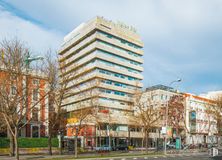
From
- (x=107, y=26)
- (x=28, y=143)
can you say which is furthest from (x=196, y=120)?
(x=28, y=143)

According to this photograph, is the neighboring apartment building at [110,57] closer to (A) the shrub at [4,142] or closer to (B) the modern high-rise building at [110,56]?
(B) the modern high-rise building at [110,56]

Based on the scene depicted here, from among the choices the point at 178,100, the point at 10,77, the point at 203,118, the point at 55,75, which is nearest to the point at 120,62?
the point at 178,100

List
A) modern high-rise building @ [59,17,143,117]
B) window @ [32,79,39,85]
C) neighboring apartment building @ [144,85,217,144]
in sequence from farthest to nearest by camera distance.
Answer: neighboring apartment building @ [144,85,217,144] → modern high-rise building @ [59,17,143,117] → window @ [32,79,39,85]

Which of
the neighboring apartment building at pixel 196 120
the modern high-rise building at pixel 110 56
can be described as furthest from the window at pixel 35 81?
the neighboring apartment building at pixel 196 120

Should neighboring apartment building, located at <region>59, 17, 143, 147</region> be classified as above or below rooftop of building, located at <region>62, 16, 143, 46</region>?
below

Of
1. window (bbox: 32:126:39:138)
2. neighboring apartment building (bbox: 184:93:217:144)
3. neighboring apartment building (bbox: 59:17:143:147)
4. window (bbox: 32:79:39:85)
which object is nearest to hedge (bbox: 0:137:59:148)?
window (bbox: 32:126:39:138)

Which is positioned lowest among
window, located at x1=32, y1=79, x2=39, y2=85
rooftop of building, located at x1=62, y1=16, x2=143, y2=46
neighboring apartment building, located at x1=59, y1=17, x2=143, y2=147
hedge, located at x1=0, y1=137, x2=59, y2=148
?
hedge, located at x1=0, y1=137, x2=59, y2=148

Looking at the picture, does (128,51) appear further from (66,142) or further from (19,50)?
(19,50)

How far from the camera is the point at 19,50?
34031 mm

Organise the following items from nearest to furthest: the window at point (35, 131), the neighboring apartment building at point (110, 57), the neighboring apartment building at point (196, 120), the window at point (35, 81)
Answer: the window at point (35, 81)
the window at point (35, 131)
the neighboring apartment building at point (110, 57)
the neighboring apartment building at point (196, 120)

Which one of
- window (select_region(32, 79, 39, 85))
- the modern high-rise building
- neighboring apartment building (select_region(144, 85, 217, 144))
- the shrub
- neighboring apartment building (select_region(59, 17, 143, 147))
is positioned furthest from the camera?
neighboring apartment building (select_region(144, 85, 217, 144))

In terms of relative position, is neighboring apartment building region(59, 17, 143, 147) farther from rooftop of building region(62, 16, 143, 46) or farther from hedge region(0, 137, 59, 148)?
hedge region(0, 137, 59, 148)

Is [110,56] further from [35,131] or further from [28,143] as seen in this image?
[28,143]

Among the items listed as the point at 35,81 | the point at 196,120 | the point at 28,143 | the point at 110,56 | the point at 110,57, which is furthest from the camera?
the point at 196,120
